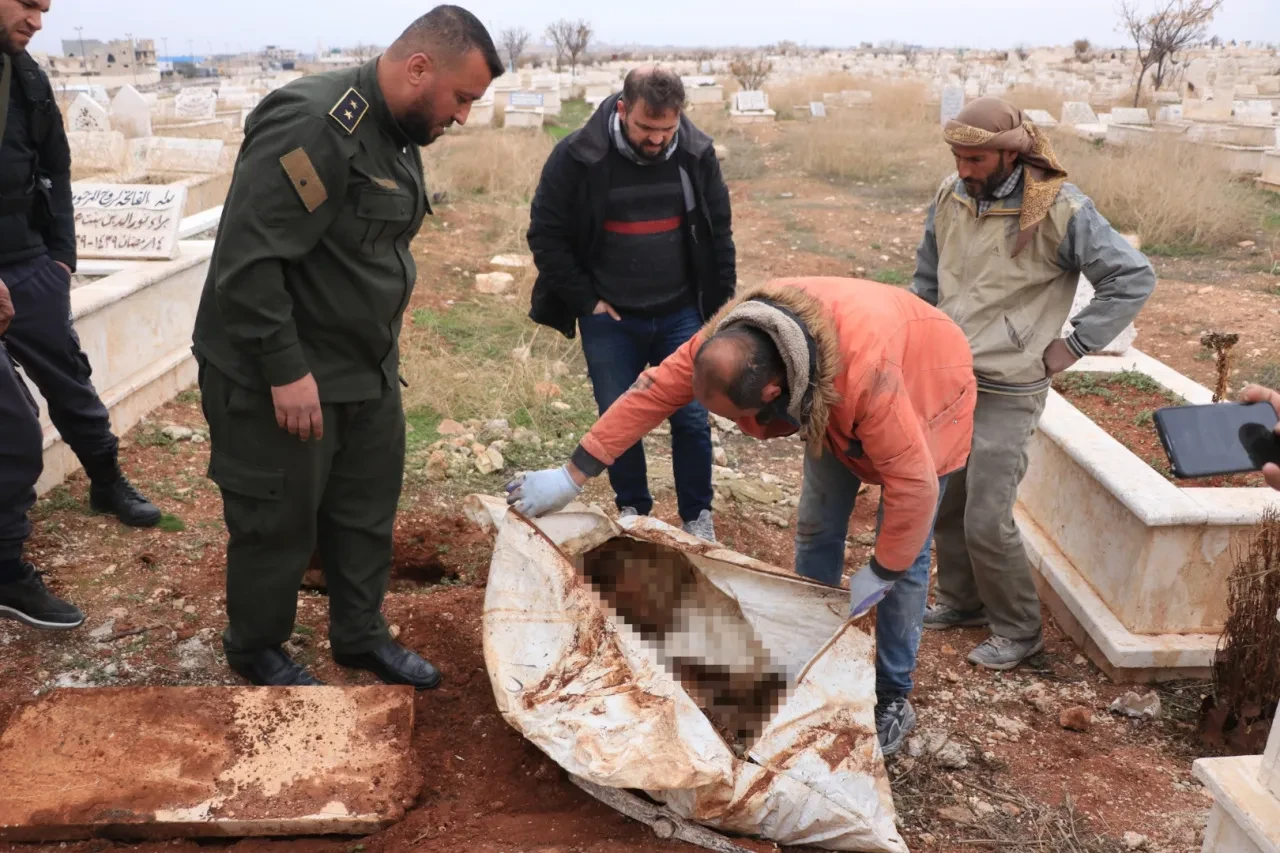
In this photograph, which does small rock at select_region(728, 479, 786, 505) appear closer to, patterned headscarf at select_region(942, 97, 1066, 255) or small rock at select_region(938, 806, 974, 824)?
patterned headscarf at select_region(942, 97, 1066, 255)

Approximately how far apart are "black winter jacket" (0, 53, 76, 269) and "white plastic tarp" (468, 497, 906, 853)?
1883 mm

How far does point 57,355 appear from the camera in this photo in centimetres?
341

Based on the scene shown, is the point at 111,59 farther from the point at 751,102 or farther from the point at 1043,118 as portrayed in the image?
the point at 1043,118

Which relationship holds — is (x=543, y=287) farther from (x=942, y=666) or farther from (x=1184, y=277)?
(x=1184, y=277)

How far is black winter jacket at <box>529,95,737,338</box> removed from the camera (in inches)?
137

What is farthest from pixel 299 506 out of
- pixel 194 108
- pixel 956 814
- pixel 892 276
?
pixel 194 108

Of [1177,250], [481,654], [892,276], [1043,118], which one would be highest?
[1043,118]

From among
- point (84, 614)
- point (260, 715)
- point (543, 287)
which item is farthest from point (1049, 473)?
point (84, 614)

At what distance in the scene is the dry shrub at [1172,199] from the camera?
393 inches

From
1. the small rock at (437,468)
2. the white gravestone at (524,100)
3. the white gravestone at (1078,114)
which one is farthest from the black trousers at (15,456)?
the white gravestone at (524,100)

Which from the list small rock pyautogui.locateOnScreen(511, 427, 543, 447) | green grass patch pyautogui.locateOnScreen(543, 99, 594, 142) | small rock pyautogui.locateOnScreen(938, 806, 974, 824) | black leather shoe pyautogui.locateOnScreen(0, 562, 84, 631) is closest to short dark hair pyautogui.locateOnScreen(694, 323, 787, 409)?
small rock pyautogui.locateOnScreen(938, 806, 974, 824)

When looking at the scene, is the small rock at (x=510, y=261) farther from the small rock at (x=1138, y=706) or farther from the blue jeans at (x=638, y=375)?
the small rock at (x=1138, y=706)

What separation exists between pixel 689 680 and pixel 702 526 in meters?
1.27

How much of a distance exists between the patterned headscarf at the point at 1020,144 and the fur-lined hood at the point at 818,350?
105 centimetres
